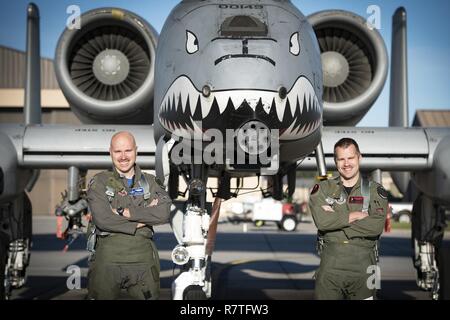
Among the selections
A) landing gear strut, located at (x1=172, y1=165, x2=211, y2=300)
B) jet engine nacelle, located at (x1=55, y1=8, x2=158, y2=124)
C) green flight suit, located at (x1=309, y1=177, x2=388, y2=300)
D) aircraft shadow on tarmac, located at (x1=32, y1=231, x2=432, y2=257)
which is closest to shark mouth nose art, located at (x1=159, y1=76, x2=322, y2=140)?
landing gear strut, located at (x1=172, y1=165, x2=211, y2=300)

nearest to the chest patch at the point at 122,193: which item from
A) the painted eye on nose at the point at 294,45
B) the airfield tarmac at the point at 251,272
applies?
the painted eye on nose at the point at 294,45

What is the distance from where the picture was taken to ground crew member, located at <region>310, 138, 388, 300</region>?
3.53 meters

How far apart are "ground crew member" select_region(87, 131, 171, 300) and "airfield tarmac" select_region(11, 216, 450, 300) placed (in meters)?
2.07

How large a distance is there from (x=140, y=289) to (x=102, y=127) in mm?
4025

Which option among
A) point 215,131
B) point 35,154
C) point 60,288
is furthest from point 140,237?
point 60,288

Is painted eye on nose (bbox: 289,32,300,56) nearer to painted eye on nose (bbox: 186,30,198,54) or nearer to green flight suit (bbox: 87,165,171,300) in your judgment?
painted eye on nose (bbox: 186,30,198,54)

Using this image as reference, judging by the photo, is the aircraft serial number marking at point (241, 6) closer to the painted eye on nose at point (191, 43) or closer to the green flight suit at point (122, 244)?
the painted eye on nose at point (191, 43)

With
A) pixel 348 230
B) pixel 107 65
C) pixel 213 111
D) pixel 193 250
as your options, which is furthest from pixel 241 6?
pixel 107 65

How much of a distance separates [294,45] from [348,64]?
322 cm

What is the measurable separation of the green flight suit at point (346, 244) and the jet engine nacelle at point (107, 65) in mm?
4479

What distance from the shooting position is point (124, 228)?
3.57 metres

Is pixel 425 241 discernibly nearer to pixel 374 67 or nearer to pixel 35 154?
pixel 374 67

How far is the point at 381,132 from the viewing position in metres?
7.38
